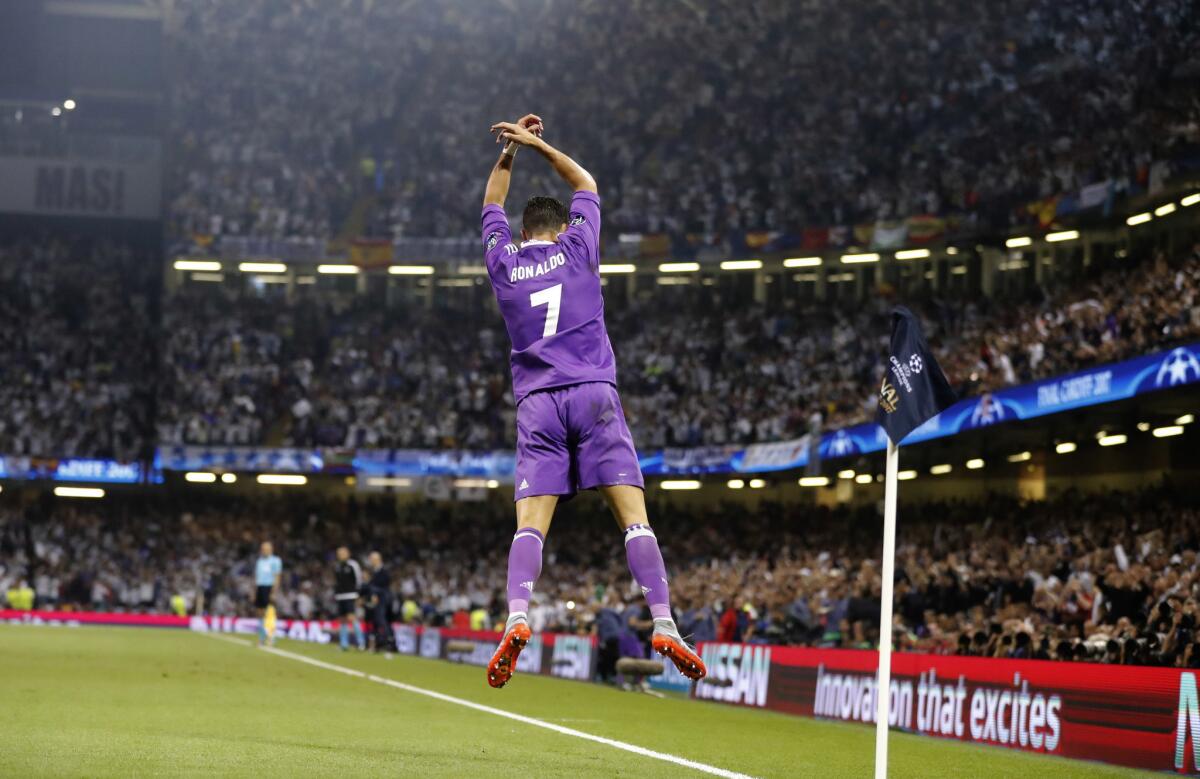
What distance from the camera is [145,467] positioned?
50156 mm

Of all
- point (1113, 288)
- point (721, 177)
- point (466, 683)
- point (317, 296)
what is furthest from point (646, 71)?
point (466, 683)

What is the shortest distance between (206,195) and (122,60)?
10473 mm

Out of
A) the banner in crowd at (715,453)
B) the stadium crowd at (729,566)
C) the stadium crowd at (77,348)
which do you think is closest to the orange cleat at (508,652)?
the stadium crowd at (729,566)

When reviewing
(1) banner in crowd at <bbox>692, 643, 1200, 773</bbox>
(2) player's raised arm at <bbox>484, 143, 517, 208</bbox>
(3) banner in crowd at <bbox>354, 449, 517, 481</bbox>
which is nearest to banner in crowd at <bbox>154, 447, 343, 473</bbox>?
(3) banner in crowd at <bbox>354, 449, 517, 481</bbox>

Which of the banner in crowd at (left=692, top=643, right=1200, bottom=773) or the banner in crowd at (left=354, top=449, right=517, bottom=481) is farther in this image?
the banner in crowd at (left=354, top=449, right=517, bottom=481)

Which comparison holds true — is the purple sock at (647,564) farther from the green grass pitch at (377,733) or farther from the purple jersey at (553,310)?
the green grass pitch at (377,733)

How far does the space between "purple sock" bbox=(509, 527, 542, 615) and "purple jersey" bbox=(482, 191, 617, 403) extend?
678 millimetres

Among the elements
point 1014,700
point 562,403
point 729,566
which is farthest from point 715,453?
point 562,403

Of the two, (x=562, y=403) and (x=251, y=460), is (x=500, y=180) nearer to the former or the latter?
(x=562, y=403)

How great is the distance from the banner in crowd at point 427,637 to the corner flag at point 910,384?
19225 millimetres

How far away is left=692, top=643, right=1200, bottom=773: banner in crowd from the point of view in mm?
12055

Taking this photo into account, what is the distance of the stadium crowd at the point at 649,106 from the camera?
4188 centimetres

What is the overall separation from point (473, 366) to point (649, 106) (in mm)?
10971

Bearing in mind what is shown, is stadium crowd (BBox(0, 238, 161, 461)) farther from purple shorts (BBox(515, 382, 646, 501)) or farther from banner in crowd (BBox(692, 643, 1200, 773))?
purple shorts (BBox(515, 382, 646, 501))
